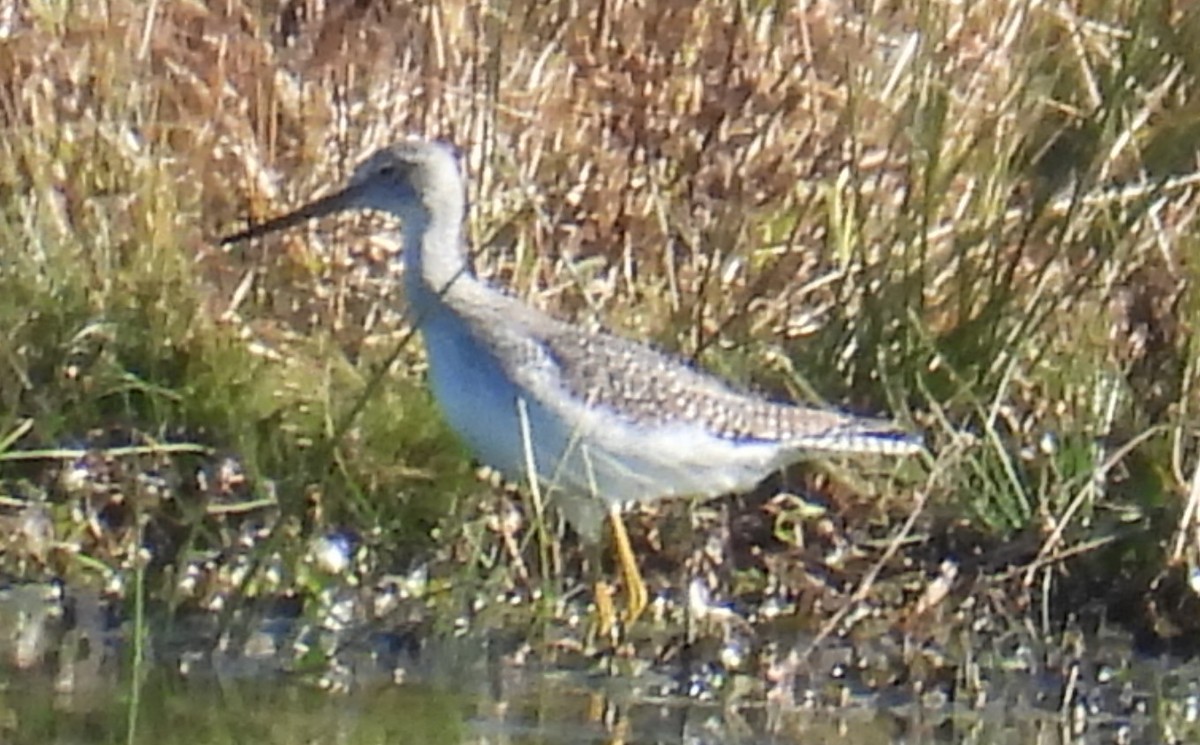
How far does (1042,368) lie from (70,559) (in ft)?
6.50

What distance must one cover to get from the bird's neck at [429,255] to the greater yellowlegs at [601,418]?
9cm

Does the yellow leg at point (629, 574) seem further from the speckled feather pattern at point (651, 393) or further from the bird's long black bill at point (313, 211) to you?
the bird's long black bill at point (313, 211)

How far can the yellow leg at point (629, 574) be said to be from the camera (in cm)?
618

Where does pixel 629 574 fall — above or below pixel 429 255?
below

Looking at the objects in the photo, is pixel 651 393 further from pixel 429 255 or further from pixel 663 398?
pixel 429 255

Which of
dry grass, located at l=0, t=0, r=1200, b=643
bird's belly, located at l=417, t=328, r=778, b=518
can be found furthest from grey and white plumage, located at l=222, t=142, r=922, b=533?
dry grass, located at l=0, t=0, r=1200, b=643

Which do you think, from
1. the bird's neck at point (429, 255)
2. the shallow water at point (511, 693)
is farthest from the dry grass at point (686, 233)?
the shallow water at point (511, 693)

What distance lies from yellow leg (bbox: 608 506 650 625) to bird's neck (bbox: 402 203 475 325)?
59 cm

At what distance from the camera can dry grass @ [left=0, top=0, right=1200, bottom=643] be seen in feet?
20.8

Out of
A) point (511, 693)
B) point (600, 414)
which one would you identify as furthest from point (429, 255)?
point (511, 693)

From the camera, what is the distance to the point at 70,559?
6203 millimetres

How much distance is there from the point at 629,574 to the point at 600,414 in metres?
0.33

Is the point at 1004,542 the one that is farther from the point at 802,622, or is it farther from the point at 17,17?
the point at 17,17

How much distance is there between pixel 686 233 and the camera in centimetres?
718
